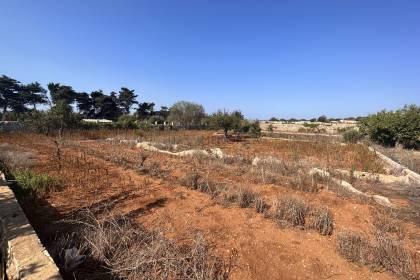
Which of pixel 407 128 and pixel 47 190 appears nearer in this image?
pixel 47 190

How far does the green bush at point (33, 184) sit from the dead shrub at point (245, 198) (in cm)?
395

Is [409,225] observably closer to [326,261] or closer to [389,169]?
[326,261]

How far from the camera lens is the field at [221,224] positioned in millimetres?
3354

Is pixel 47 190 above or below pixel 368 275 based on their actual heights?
above

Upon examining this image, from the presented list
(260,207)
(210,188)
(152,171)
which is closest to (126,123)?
(152,171)

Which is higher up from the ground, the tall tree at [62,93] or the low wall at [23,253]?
the tall tree at [62,93]

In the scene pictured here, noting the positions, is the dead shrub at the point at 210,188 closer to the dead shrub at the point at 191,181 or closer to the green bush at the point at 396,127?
the dead shrub at the point at 191,181

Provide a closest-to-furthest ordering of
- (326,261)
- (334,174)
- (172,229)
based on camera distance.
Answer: (326,261)
(172,229)
(334,174)

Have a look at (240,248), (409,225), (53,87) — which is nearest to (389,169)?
(409,225)

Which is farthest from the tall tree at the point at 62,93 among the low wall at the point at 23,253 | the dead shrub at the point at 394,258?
the dead shrub at the point at 394,258

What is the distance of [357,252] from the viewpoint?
3787 millimetres

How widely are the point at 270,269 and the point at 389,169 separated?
29.5ft

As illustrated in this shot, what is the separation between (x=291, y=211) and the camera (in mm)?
4848

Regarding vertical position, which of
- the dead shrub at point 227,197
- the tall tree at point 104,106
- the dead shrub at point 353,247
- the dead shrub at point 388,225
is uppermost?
the tall tree at point 104,106
